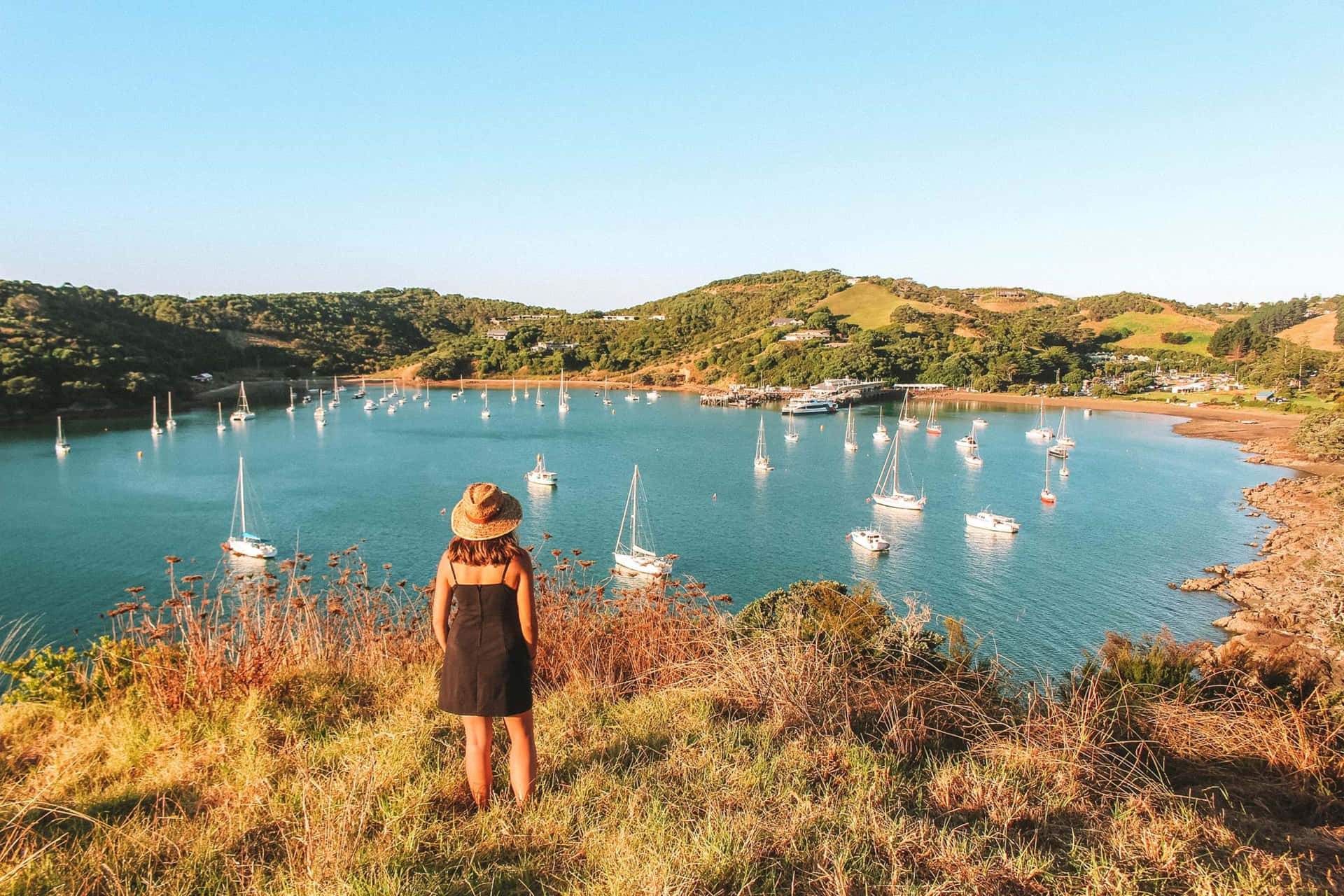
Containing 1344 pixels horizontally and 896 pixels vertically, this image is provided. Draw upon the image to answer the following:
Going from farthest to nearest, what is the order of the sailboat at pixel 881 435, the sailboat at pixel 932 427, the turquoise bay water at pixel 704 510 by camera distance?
the sailboat at pixel 932 427
the sailboat at pixel 881 435
the turquoise bay water at pixel 704 510

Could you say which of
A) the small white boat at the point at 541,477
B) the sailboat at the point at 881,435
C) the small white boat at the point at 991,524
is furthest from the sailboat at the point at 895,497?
the small white boat at the point at 541,477

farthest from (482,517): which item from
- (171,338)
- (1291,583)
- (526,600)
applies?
(171,338)

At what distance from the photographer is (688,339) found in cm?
11506

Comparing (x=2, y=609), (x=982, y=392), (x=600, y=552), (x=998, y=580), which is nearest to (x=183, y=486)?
(x=2, y=609)

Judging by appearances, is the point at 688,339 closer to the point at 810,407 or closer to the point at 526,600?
the point at 810,407

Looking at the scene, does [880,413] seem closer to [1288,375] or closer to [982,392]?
[982,392]

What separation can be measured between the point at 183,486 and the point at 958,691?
37224 millimetres

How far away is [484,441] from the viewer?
48906 mm

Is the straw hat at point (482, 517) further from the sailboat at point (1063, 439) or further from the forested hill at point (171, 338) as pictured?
the forested hill at point (171, 338)

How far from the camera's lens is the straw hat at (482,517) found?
10.2 feet

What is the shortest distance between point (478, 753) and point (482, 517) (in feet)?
3.46

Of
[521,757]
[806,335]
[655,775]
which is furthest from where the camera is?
[806,335]

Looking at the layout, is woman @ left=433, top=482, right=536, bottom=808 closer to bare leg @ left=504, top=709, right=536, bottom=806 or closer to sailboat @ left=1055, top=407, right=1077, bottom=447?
bare leg @ left=504, top=709, right=536, bottom=806

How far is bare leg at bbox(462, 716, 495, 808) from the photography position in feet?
10.1
